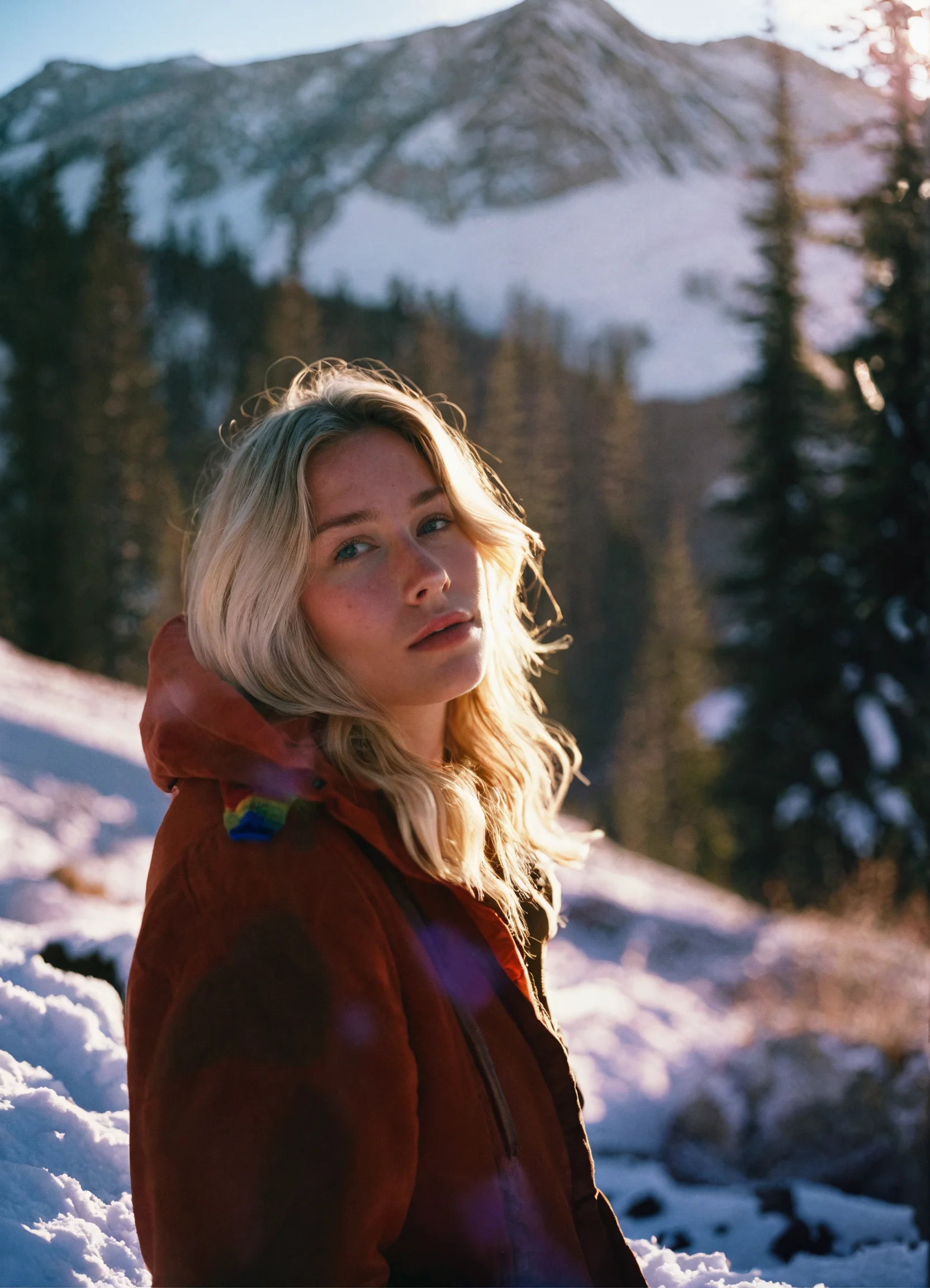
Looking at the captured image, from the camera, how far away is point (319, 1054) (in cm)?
132

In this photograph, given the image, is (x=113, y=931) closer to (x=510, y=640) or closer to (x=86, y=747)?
(x=510, y=640)

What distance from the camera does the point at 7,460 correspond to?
86.4 ft

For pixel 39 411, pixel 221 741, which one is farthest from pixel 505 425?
pixel 221 741

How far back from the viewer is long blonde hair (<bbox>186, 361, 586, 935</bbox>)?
171 cm

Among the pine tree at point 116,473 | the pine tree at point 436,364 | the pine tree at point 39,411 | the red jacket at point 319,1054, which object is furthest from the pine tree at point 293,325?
the red jacket at point 319,1054

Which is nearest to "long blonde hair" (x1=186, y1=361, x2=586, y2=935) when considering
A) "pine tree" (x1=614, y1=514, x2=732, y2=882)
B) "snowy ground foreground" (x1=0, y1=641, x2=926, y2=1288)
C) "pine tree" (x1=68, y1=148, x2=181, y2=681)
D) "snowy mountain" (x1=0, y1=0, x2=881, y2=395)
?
"snowy ground foreground" (x1=0, y1=641, x2=926, y2=1288)

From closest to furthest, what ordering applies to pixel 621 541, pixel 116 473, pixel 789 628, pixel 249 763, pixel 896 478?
1. pixel 249 763
2. pixel 896 478
3. pixel 789 628
4. pixel 116 473
5. pixel 621 541

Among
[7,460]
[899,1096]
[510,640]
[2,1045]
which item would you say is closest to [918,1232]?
[899,1096]

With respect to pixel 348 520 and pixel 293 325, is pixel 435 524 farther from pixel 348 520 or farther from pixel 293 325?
pixel 293 325

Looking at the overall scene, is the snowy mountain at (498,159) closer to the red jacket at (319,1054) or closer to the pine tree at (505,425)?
the red jacket at (319,1054)

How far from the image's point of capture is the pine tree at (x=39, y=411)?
2339 centimetres

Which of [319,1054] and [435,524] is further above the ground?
[435,524]

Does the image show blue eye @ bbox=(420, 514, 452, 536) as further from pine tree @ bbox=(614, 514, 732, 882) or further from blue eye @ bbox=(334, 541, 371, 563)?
pine tree @ bbox=(614, 514, 732, 882)

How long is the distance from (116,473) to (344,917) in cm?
2514
